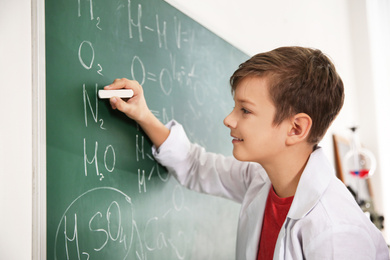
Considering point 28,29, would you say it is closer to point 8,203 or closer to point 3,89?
point 3,89

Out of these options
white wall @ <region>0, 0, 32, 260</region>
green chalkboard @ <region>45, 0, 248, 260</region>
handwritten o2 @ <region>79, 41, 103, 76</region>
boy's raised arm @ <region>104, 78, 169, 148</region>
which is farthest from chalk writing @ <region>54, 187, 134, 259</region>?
handwritten o2 @ <region>79, 41, 103, 76</region>

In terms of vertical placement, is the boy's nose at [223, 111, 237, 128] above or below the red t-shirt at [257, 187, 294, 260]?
above

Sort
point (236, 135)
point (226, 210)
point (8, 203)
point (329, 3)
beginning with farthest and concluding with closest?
point (329, 3) → point (226, 210) → point (236, 135) → point (8, 203)

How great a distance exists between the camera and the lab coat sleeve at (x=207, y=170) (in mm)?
1366

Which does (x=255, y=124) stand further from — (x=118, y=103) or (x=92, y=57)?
(x=92, y=57)

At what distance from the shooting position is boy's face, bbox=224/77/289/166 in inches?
46.0

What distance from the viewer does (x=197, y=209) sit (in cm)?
156

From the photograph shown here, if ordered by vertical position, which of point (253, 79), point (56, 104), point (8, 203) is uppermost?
point (253, 79)

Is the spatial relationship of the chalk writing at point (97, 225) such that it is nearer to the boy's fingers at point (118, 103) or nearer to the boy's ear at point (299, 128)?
the boy's fingers at point (118, 103)

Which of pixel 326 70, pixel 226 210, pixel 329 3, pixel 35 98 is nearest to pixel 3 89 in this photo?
pixel 35 98

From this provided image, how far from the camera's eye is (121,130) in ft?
3.82

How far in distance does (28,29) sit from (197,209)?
984 millimetres

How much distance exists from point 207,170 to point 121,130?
0.44 meters

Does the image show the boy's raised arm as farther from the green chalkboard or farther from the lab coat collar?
the lab coat collar
